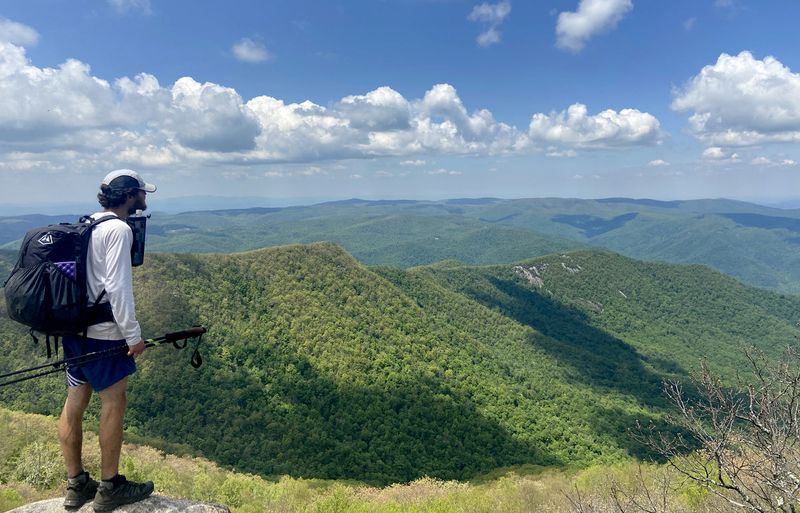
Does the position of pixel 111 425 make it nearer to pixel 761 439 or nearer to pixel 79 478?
pixel 79 478

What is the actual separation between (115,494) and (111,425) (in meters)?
1.30

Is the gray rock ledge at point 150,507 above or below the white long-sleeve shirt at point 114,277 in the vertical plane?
below

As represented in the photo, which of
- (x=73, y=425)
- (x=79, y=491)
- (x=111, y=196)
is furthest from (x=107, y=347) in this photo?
(x=79, y=491)

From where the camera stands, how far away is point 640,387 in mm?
135625

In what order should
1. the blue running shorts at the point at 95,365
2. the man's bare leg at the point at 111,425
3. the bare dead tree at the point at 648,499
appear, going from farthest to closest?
1. the bare dead tree at the point at 648,499
2. the man's bare leg at the point at 111,425
3. the blue running shorts at the point at 95,365

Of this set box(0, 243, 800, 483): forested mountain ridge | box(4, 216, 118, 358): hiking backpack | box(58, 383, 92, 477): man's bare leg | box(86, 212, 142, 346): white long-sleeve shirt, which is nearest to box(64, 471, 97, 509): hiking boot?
box(58, 383, 92, 477): man's bare leg

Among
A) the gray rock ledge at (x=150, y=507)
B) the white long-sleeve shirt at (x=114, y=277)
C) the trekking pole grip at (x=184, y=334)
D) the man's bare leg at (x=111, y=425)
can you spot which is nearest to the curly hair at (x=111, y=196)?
the white long-sleeve shirt at (x=114, y=277)

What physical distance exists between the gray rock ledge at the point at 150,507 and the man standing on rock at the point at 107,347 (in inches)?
6.3

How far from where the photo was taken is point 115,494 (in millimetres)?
7449

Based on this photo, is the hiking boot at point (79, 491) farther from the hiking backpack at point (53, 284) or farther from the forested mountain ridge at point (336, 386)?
the forested mountain ridge at point (336, 386)

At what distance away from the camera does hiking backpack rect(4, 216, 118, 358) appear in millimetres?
6387

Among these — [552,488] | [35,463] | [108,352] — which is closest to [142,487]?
[108,352]

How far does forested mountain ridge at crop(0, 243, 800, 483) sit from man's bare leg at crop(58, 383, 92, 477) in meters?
60.2

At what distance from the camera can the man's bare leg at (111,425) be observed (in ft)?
23.3
